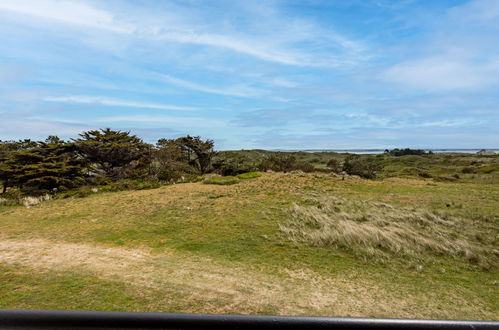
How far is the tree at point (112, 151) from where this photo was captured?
62.9ft

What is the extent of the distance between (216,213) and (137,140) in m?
16.4

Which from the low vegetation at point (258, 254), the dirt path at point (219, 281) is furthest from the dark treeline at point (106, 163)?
the dirt path at point (219, 281)

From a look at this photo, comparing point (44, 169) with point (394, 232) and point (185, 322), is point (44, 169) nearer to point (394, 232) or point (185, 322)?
point (394, 232)

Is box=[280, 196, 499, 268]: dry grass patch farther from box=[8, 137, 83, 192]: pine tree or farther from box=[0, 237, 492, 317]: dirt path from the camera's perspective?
box=[8, 137, 83, 192]: pine tree

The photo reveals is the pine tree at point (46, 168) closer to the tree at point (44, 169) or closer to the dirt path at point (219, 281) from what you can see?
the tree at point (44, 169)

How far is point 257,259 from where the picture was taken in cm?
575

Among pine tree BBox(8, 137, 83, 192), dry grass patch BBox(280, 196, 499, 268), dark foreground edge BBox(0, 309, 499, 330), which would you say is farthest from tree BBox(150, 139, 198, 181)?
dark foreground edge BBox(0, 309, 499, 330)

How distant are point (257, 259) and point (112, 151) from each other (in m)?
17.7

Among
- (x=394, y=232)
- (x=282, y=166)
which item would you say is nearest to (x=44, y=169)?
(x=282, y=166)

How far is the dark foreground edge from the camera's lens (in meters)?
0.89

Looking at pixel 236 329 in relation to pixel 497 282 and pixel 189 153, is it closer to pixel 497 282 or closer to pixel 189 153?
pixel 497 282

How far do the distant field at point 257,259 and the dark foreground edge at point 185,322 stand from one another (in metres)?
3.12

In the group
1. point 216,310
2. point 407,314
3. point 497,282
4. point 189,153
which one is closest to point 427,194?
point 497,282

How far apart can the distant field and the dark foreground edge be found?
3.12 meters
